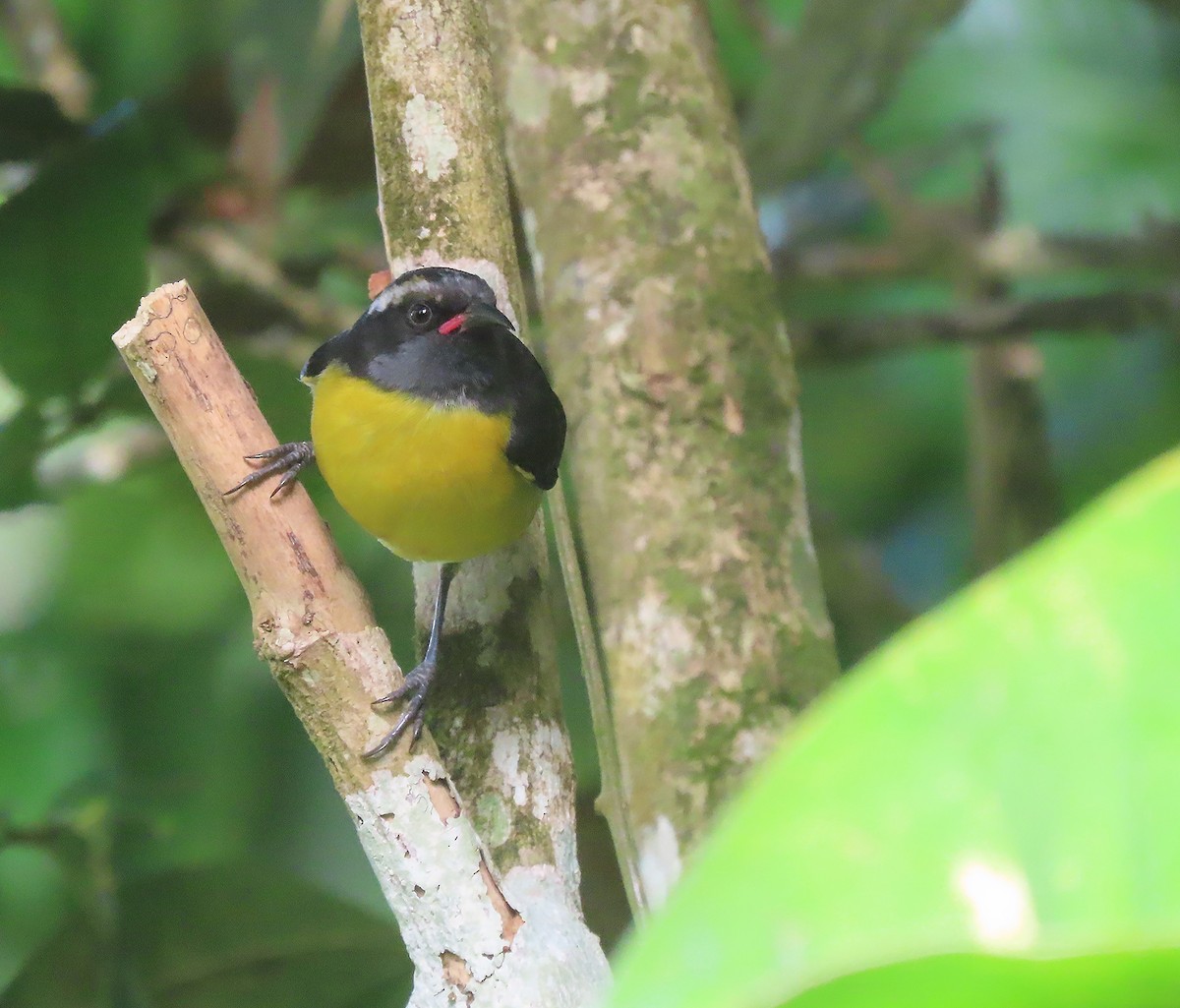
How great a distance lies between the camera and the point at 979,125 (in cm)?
411

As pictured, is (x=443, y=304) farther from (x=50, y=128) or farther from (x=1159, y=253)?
(x=1159, y=253)

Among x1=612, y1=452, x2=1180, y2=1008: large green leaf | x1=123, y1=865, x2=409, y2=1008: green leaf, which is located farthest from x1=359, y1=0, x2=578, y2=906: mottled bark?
x1=612, y1=452, x2=1180, y2=1008: large green leaf

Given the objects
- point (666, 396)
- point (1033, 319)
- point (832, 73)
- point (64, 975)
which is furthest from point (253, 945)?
point (1033, 319)

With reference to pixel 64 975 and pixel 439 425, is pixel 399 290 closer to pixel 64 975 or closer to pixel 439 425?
pixel 439 425

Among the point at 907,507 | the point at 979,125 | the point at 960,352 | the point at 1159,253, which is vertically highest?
the point at 979,125

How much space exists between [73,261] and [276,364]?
389 millimetres

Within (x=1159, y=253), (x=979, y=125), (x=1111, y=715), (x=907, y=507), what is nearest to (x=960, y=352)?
(x=907, y=507)

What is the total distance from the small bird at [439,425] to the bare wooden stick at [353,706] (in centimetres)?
32

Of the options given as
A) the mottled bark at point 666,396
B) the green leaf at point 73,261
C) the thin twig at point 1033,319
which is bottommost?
the thin twig at point 1033,319

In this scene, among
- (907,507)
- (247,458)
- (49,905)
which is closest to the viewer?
(247,458)

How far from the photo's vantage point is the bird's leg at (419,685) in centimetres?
131

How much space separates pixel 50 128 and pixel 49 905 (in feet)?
4.61

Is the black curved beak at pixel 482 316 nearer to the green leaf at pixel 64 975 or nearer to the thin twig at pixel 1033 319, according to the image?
the green leaf at pixel 64 975

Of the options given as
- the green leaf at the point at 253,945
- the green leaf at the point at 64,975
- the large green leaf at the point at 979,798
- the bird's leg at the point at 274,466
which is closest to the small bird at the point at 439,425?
the bird's leg at the point at 274,466
